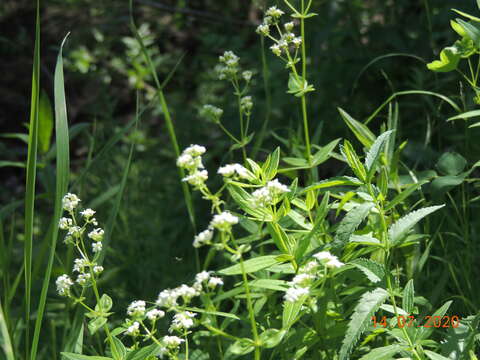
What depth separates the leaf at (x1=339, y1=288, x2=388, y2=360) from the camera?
107 centimetres

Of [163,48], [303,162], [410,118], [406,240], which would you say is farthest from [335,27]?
[163,48]

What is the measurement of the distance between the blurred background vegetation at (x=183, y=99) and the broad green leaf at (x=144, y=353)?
318mm

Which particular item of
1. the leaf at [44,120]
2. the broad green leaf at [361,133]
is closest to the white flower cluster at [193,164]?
the broad green leaf at [361,133]

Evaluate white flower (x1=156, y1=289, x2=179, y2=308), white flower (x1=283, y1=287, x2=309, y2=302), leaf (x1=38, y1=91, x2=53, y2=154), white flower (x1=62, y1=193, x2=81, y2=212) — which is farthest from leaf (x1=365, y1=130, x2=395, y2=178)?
leaf (x1=38, y1=91, x2=53, y2=154)

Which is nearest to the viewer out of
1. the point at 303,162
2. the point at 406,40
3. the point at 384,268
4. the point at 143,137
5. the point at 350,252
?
the point at 384,268

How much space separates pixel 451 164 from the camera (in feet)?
5.08

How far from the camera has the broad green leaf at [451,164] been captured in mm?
1531

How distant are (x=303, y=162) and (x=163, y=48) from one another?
317cm

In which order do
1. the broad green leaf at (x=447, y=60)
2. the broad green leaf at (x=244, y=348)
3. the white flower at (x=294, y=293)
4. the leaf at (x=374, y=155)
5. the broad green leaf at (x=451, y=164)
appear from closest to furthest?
the white flower at (x=294, y=293) < the broad green leaf at (x=244, y=348) < the leaf at (x=374, y=155) < the broad green leaf at (x=447, y=60) < the broad green leaf at (x=451, y=164)

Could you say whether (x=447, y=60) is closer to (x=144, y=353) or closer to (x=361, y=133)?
(x=361, y=133)

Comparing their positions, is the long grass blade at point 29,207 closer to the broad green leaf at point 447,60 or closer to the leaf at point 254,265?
the leaf at point 254,265

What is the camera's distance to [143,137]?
11.7ft

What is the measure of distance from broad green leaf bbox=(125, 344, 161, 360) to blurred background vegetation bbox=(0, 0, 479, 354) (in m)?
Result: 0.32

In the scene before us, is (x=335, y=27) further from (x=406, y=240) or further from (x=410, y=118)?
(x=406, y=240)
